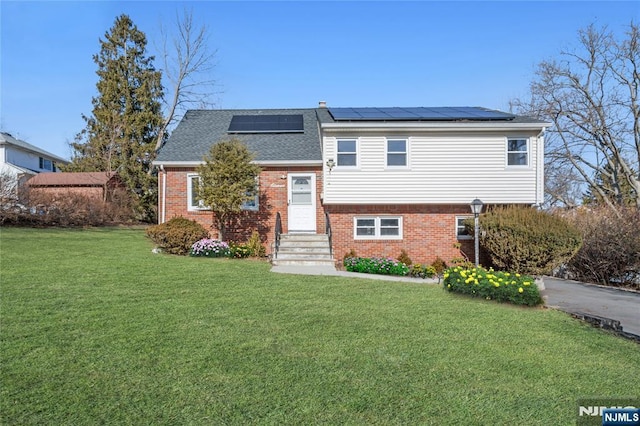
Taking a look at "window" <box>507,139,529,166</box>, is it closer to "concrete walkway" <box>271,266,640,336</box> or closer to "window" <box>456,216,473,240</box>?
"window" <box>456,216,473,240</box>

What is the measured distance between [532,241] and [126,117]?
27.5 meters

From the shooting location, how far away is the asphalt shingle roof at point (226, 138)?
14883mm

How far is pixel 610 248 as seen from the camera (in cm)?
1253

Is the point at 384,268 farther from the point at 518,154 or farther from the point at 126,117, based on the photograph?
the point at 126,117

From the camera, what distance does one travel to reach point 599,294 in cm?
1059

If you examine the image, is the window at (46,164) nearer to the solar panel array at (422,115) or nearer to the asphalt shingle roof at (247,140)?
the asphalt shingle roof at (247,140)

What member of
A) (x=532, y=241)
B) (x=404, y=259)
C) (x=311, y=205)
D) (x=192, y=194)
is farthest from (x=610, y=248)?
(x=192, y=194)

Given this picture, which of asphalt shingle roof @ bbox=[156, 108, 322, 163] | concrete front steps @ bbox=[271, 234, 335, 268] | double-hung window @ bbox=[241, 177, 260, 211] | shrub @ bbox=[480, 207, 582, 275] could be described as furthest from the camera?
asphalt shingle roof @ bbox=[156, 108, 322, 163]

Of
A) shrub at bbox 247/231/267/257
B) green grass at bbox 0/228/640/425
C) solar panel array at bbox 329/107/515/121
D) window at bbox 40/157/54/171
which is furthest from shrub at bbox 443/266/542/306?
window at bbox 40/157/54/171

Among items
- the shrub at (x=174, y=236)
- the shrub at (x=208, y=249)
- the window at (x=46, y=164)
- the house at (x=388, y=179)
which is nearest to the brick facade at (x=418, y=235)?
the house at (x=388, y=179)

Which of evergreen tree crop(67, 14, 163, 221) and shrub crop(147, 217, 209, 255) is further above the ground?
evergreen tree crop(67, 14, 163, 221)

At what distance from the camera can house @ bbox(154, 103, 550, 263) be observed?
13.9 m

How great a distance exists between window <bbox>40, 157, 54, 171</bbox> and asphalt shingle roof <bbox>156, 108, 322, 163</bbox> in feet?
93.9

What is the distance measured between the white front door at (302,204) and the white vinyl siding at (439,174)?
111 cm
